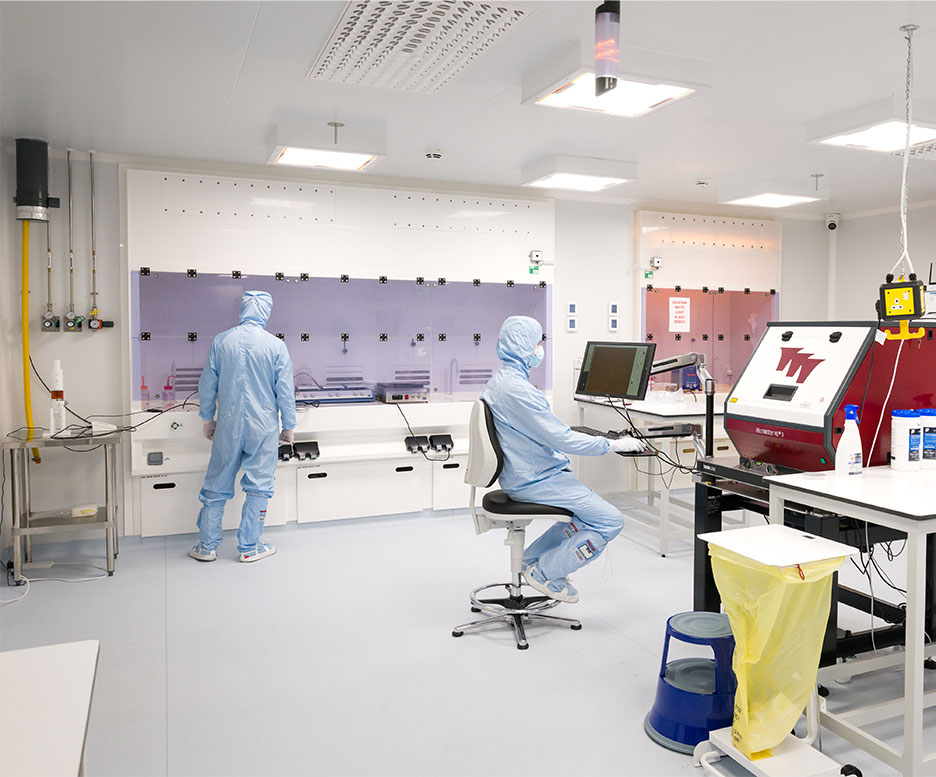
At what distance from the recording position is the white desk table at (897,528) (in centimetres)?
190

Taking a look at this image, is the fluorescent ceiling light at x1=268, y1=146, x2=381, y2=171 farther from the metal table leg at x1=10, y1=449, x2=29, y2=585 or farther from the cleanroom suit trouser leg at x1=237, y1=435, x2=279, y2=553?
the metal table leg at x1=10, y1=449, x2=29, y2=585

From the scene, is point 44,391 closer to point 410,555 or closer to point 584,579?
point 410,555

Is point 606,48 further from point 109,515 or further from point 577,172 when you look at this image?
point 109,515

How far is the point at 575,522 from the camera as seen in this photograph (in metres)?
3.05

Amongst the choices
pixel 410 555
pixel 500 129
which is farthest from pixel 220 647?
pixel 500 129

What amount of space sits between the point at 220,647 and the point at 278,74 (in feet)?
7.82

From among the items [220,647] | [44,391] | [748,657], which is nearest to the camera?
[748,657]

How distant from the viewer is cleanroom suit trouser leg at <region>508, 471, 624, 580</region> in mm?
3006

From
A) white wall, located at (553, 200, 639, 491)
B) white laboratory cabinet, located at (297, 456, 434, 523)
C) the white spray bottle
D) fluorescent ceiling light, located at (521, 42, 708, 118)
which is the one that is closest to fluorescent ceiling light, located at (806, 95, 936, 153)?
fluorescent ceiling light, located at (521, 42, 708, 118)

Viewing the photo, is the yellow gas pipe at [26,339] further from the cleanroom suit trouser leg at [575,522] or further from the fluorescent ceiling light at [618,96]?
the fluorescent ceiling light at [618,96]

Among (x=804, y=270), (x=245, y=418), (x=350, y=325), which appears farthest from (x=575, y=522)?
(x=804, y=270)

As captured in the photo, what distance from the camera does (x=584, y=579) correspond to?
3.72 m

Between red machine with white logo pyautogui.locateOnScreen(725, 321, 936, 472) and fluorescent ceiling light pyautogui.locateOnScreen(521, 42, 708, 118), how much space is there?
104 cm

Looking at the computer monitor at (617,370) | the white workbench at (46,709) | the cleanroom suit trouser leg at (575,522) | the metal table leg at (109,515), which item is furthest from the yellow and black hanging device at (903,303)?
the metal table leg at (109,515)
